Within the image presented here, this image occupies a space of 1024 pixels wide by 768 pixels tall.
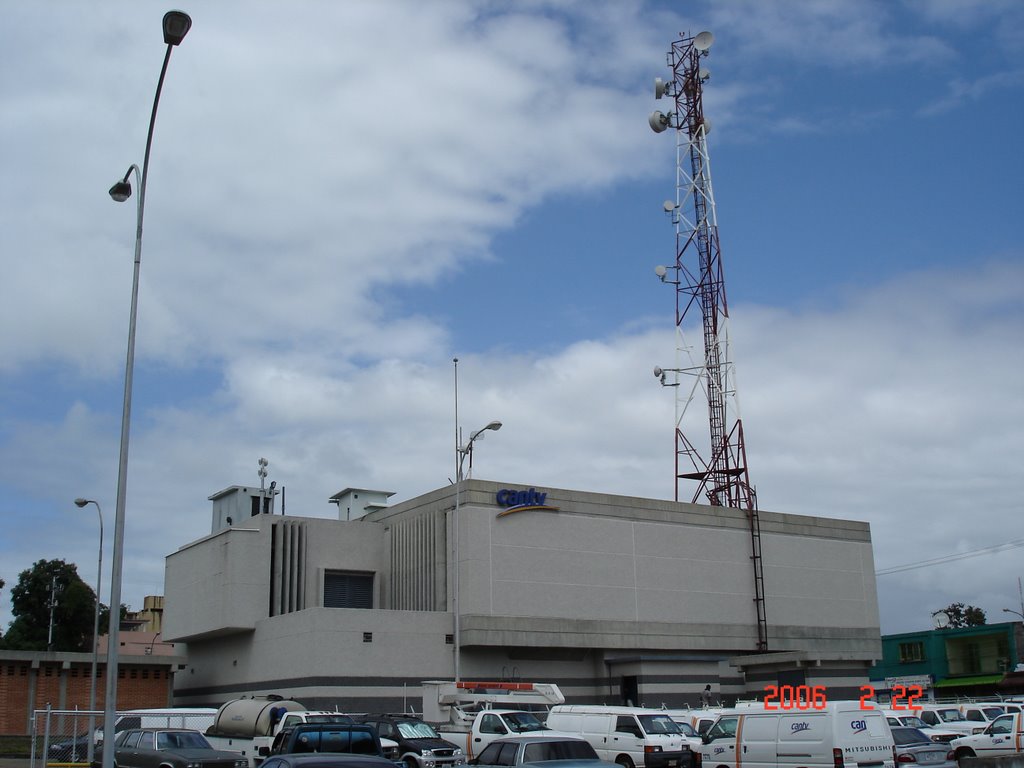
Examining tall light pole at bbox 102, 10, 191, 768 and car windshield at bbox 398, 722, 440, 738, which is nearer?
tall light pole at bbox 102, 10, 191, 768

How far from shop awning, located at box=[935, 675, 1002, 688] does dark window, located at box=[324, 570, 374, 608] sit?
43.9 metres

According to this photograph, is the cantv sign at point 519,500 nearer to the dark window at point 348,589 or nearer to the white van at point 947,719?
the dark window at point 348,589

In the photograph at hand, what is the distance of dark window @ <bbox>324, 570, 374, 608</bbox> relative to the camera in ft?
181

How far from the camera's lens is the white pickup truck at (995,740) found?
109 ft

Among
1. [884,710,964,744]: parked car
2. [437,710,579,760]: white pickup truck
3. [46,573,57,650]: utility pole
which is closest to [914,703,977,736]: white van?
[884,710,964,744]: parked car

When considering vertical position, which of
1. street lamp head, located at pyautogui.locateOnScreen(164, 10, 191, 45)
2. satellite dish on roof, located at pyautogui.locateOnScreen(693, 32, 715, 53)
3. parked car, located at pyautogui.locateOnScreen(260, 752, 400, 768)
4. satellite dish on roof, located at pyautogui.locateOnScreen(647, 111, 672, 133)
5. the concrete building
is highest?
satellite dish on roof, located at pyautogui.locateOnScreen(693, 32, 715, 53)

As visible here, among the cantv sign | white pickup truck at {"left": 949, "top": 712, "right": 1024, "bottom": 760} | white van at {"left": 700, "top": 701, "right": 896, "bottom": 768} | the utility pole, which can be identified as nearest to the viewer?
white van at {"left": 700, "top": 701, "right": 896, "bottom": 768}

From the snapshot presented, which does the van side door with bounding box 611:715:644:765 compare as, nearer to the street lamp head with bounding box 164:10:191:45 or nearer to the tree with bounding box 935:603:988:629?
the street lamp head with bounding box 164:10:191:45

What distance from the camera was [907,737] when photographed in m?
27.7

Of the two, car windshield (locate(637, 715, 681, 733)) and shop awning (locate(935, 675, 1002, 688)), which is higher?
car windshield (locate(637, 715, 681, 733))

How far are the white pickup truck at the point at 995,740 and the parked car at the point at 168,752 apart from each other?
22041mm

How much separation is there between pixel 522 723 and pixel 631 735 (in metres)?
3.17

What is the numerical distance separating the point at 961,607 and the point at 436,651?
316 feet

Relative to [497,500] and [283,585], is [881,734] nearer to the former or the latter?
[497,500]
